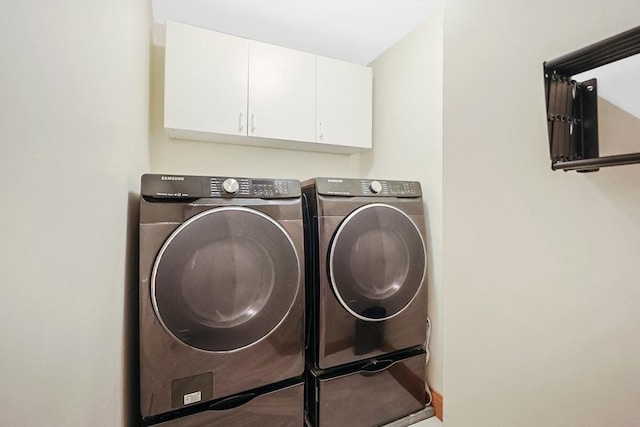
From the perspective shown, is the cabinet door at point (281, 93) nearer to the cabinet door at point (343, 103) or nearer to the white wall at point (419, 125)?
the cabinet door at point (343, 103)

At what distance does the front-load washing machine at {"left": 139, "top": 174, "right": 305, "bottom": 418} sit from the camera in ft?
3.76

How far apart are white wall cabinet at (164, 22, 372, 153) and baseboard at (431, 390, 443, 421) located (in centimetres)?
170

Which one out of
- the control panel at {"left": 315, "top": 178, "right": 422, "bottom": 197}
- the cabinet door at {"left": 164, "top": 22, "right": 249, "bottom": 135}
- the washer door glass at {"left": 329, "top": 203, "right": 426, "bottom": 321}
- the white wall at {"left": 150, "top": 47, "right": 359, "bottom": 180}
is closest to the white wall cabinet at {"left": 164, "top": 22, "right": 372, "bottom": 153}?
the cabinet door at {"left": 164, "top": 22, "right": 249, "bottom": 135}

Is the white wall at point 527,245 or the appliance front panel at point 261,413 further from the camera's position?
the appliance front panel at point 261,413

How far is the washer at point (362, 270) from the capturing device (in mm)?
1463

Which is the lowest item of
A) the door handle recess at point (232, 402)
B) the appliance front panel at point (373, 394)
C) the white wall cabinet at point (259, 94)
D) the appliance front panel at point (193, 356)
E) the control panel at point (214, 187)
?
the appliance front panel at point (373, 394)

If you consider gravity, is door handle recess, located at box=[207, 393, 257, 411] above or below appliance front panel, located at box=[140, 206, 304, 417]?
below

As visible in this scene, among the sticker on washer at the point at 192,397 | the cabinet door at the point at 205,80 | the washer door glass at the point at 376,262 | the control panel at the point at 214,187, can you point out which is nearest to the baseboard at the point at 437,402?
the washer door glass at the point at 376,262

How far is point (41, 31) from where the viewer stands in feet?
1.43

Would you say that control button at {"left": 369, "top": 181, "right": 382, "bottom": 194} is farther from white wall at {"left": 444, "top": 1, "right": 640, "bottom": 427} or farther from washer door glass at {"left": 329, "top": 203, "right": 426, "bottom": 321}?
white wall at {"left": 444, "top": 1, "right": 640, "bottom": 427}

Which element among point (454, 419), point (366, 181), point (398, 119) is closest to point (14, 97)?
point (454, 419)

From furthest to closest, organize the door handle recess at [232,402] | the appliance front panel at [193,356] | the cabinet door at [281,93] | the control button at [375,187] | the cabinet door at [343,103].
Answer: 1. the cabinet door at [343,103]
2. the cabinet door at [281,93]
3. the control button at [375,187]
4. the door handle recess at [232,402]
5. the appliance front panel at [193,356]

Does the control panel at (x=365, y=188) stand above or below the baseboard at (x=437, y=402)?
above


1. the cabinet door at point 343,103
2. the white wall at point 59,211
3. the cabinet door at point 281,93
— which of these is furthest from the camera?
the cabinet door at point 343,103
